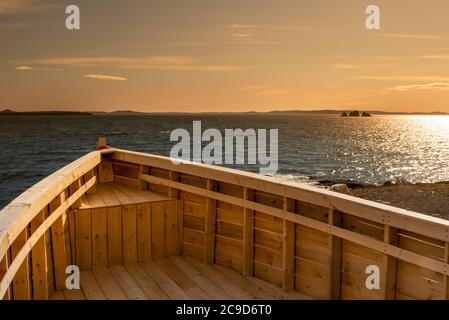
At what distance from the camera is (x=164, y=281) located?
4895 mm

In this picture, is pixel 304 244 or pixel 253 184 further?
pixel 253 184

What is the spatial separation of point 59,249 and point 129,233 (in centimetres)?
93

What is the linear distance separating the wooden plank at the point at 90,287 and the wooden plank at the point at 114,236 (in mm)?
340

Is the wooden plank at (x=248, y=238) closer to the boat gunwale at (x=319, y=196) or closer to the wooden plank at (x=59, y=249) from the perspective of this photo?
the boat gunwale at (x=319, y=196)

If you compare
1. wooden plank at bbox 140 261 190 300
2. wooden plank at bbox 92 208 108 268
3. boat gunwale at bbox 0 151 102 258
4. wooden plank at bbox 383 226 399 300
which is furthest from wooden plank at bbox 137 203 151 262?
wooden plank at bbox 383 226 399 300

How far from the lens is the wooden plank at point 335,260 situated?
3.92 meters

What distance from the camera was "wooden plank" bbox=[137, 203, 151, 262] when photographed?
5512 mm

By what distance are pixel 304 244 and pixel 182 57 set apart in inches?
3482

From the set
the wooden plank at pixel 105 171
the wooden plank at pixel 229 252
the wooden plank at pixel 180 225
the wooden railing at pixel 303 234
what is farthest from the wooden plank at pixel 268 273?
the wooden plank at pixel 105 171

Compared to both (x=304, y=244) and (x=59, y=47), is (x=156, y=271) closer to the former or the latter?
(x=304, y=244)

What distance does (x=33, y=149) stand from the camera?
6288 centimetres

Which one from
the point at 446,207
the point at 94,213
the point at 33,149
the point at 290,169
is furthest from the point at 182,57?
the point at 94,213

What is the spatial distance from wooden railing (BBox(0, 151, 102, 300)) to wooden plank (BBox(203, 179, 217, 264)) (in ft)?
5.04
